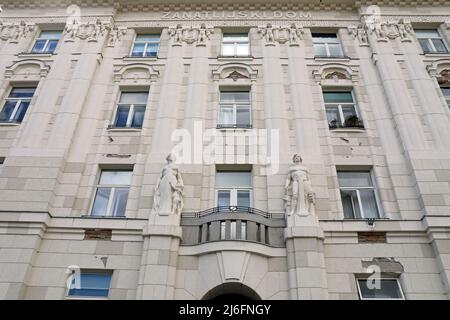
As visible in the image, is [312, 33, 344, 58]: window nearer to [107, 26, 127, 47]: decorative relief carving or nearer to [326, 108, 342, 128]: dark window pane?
[326, 108, 342, 128]: dark window pane

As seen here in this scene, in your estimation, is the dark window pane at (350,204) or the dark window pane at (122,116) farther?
the dark window pane at (122,116)

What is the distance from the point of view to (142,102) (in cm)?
1464

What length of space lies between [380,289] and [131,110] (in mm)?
10739

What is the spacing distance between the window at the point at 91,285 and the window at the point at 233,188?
4021mm

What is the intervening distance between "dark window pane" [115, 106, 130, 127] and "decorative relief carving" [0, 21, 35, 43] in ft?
22.4

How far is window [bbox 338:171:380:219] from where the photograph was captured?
37.7 ft

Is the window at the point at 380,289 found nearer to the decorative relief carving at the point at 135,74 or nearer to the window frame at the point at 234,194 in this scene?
the window frame at the point at 234,194

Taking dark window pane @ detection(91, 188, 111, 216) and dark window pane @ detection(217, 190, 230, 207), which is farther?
dark window pane @ detection(217, 190, 230, 207)

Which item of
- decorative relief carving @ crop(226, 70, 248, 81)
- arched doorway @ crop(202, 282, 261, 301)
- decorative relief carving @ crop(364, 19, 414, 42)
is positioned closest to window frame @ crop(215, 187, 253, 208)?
arched doorway @ crop(202, 282, 261, 301)

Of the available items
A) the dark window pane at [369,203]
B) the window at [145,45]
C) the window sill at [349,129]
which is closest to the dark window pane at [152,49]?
A: the window at [145,45]

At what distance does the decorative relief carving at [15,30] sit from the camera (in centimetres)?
1664

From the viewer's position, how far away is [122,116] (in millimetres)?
14094

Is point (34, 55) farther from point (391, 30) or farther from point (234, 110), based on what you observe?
point (391, 30)
